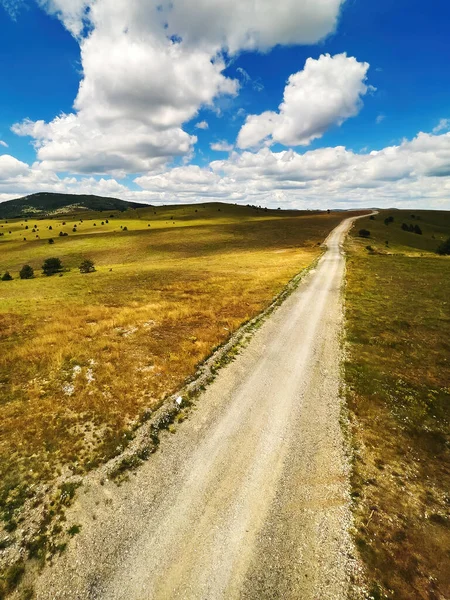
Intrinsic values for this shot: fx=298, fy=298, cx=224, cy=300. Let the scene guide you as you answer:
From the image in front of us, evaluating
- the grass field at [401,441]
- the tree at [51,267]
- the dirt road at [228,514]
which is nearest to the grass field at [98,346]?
the dirt road at [228,514]

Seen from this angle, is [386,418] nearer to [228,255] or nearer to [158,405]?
[158,405]

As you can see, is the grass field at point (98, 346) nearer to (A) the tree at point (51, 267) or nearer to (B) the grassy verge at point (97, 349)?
(B) the grassy verge at point (97, 349)

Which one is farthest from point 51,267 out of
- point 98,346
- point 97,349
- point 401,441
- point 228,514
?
point 401,441

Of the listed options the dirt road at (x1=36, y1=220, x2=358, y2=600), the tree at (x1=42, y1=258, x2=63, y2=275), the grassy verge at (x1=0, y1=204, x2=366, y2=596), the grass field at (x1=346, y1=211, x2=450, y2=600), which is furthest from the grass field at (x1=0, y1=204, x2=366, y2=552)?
the grass field at (x1=346, y1=211, x2=450, y2=600)

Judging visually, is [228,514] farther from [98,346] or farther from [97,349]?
[98,346]

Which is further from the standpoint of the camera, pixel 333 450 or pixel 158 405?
pixel 158 405

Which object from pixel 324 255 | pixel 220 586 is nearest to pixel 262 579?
pixel 220 586

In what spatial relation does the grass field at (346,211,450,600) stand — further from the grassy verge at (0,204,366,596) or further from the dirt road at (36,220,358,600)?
the grassy verge at (0,204,366,596)
